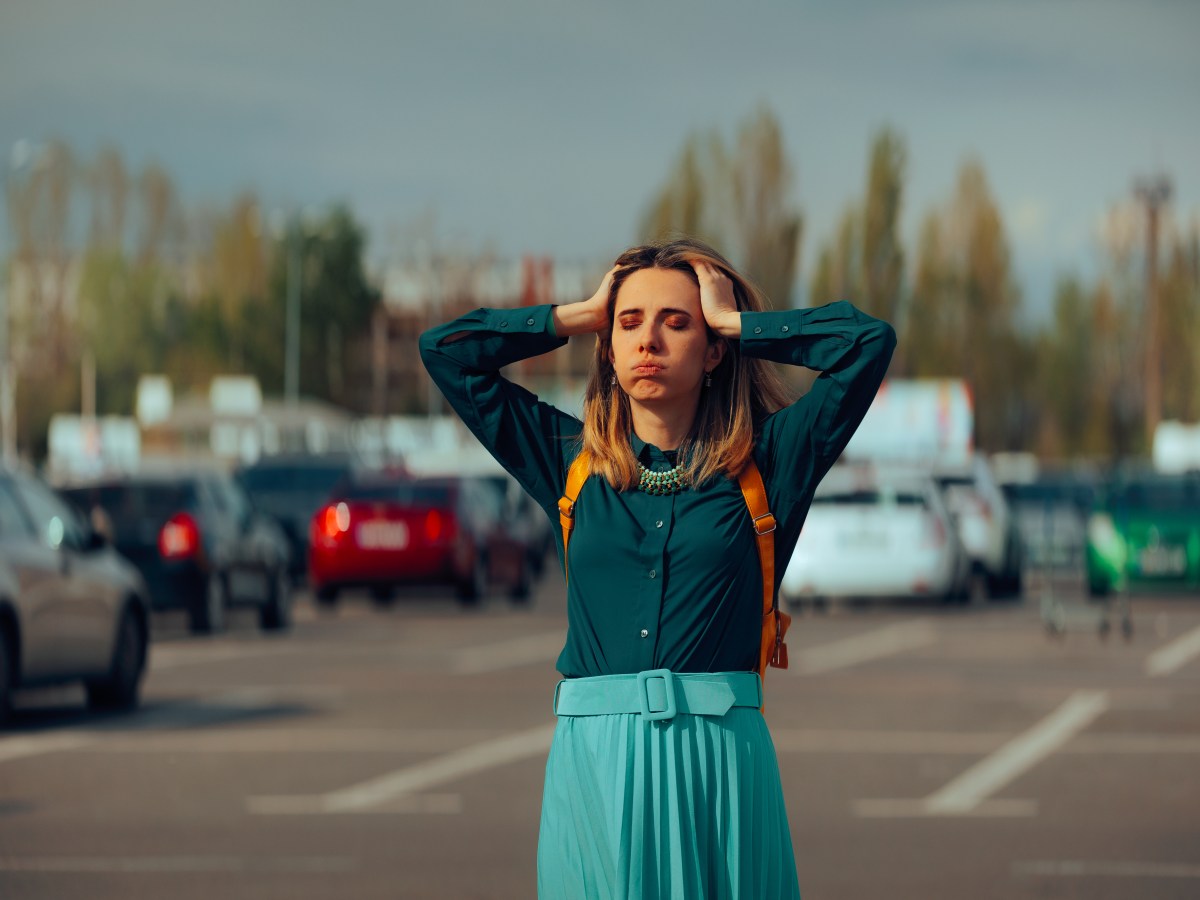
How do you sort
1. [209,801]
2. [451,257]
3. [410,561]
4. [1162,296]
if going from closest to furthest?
1. [209,801]
2. [410,561]
3. [1162,296]
4. [451,257]

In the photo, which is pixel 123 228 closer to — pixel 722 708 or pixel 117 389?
pixel 117 389

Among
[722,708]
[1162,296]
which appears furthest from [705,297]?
[1162,296]

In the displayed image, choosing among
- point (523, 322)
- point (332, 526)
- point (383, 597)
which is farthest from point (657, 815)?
point (383, 597)

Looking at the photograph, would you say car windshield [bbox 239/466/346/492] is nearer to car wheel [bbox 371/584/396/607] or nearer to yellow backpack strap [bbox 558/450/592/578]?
car wheel [bbox 371/584/396/607]

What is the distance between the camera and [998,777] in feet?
42.1

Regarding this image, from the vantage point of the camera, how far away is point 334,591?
29.7 m

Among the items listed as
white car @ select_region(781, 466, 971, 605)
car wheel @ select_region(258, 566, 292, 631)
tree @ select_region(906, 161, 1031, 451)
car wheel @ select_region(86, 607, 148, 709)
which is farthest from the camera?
tree @ select_region(906, 161, 1031, 451)

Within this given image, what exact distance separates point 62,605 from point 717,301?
460 inches

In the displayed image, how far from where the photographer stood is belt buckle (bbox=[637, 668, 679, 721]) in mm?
4340

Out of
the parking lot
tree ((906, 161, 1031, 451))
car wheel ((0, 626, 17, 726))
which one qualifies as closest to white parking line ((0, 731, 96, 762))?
the parking lot

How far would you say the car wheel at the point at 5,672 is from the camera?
1485 centimetres

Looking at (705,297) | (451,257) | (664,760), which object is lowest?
A: (664,760)

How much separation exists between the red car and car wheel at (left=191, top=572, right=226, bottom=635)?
4.18 metres

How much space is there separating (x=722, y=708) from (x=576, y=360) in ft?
468
